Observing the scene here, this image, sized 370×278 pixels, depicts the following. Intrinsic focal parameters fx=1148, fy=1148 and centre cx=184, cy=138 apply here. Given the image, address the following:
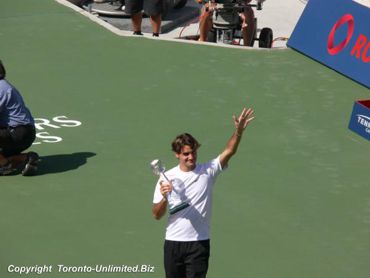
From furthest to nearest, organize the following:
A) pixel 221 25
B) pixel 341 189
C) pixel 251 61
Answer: pixel 221 25 → pixel 251 61 → pixel 341 189

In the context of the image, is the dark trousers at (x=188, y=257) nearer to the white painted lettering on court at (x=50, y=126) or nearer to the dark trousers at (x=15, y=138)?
the dark trousers at (x=15, y=138)

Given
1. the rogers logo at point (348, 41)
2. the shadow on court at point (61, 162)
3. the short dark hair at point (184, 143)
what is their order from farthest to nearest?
the rogers logo at point (348, 41) → the shadow on court at point (61, 162) → the short dark hair at point (184, 143)

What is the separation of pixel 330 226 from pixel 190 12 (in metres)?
15.9

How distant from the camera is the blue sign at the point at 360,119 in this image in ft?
50.4

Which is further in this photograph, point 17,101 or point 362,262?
point 17,101

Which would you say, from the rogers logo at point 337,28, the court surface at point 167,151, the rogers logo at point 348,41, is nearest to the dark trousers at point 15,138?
the court surface at point 167,151

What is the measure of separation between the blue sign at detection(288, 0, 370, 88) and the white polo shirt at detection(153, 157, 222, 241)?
7861 mm

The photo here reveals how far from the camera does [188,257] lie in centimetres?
1006

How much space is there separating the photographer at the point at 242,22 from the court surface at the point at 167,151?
143 cm

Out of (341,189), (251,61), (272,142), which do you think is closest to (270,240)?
(341,189)

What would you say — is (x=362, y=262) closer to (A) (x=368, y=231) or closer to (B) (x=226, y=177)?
(A) (x=368, y=231)

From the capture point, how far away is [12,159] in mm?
13953

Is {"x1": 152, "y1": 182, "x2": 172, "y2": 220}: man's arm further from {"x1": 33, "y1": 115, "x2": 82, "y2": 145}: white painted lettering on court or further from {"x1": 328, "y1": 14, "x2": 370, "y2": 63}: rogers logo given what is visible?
{"x1": 328, "y1": 14, "x2": 370, "y2": 63}: rogers logo

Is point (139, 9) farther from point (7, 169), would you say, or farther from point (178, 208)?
point (178, 208)
